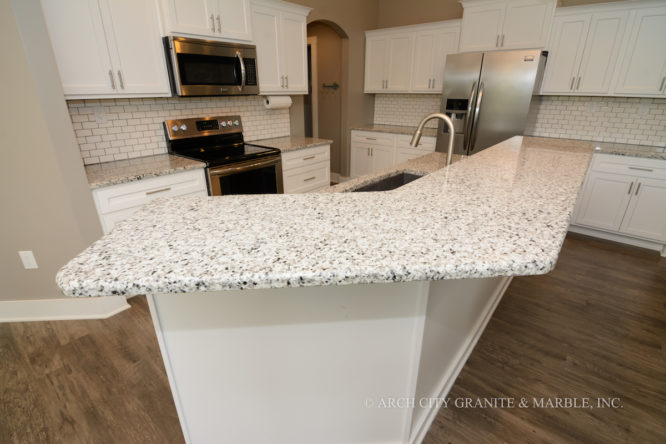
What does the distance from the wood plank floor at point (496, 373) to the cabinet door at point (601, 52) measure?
1.90 m

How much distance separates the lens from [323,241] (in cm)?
71

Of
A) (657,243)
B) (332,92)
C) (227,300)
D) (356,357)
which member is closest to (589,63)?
(657,243)

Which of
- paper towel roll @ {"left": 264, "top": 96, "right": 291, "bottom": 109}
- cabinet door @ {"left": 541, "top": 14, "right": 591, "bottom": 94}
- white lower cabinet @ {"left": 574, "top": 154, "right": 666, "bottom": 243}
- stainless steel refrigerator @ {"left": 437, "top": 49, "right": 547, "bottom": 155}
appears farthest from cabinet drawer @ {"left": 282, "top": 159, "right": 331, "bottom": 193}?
white lower cabinet @ {"left": 574, "top": 154, "right": 666, "bottom": 243}

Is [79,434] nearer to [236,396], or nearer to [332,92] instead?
[236,396]

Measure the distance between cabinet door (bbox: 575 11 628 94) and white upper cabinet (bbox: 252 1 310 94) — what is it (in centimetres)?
269

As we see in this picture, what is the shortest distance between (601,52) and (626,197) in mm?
1349

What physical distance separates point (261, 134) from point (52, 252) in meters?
2.14

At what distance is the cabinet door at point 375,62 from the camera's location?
14.4 feet

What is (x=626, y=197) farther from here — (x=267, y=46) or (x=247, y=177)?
(x=267, y=46)

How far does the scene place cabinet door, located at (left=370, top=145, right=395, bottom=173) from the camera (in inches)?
173

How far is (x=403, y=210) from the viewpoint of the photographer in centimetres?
90

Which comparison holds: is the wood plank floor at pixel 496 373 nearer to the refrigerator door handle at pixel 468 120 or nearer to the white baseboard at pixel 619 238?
the white baseboard at pixel 619 238

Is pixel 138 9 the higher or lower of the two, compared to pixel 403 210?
higher

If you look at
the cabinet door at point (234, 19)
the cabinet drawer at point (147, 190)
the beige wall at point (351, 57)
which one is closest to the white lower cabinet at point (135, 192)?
the cabinet drawer at point (147, 190)
